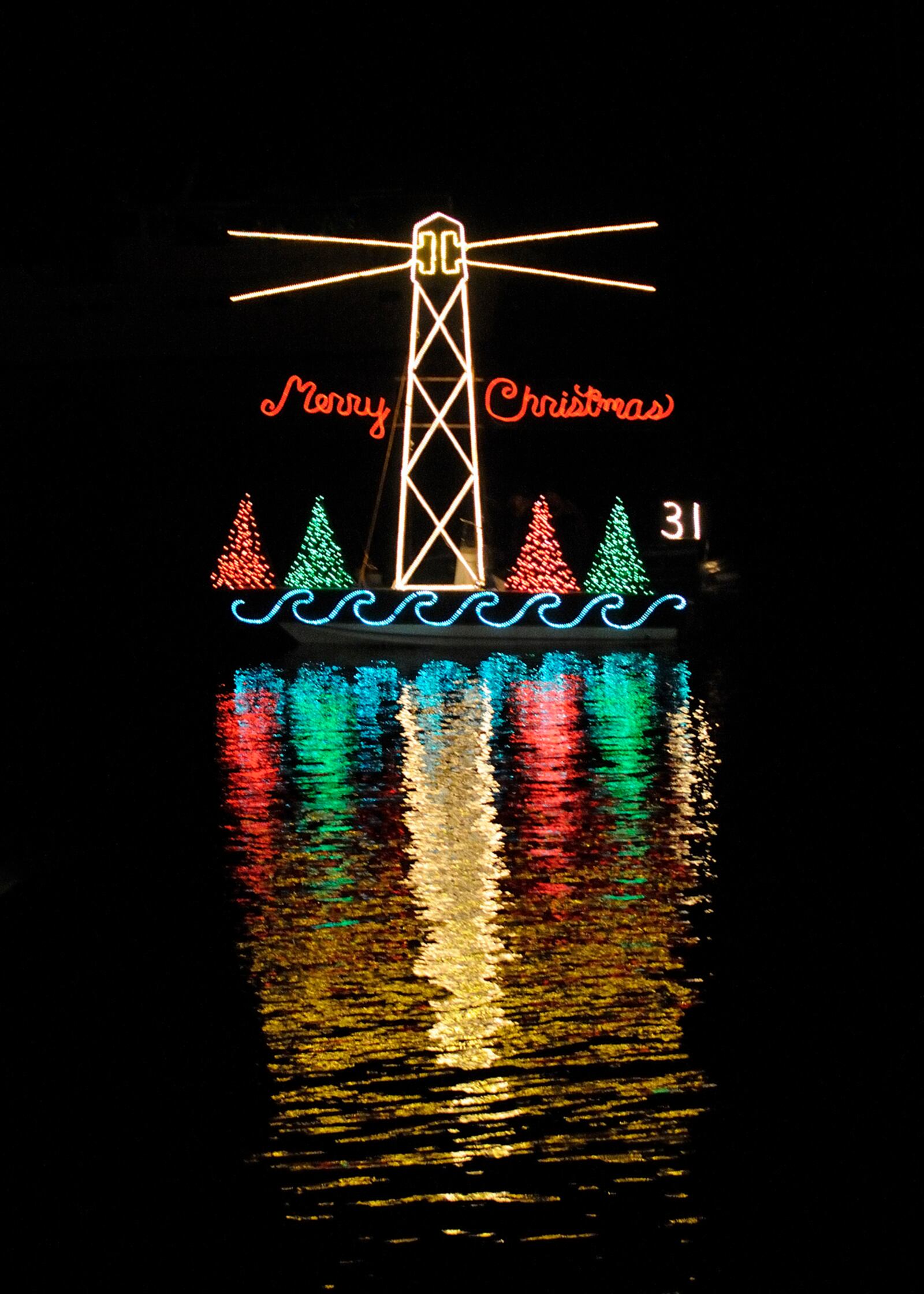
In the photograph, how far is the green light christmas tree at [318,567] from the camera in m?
22.6

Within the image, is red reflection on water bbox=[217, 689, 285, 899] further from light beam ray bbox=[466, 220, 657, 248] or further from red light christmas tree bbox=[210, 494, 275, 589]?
red light christmas tree bbox=[210, 494, 275, 589]

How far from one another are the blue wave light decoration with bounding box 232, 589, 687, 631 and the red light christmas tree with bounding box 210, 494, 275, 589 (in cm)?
319

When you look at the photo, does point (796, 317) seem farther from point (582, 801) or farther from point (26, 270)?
point (582, 801)

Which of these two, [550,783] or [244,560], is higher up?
[244,560]

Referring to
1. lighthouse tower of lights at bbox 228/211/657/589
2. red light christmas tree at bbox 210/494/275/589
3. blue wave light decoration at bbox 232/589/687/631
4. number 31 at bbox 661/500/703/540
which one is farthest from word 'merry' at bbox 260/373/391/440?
number 31 at bbox 661/500/703/540

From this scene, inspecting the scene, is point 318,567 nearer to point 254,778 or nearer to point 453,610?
point 453,610

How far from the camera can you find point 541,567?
22609 mm

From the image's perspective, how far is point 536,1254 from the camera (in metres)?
3.77

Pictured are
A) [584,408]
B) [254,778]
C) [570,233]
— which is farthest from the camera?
[584,408]

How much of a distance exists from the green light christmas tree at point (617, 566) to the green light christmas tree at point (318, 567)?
3.31m

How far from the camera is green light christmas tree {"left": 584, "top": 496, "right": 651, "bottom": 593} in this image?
22.5 m

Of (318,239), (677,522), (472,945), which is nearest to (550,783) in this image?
(472,945)

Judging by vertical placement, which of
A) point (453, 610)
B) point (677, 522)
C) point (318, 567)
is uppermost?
point (677, 522)

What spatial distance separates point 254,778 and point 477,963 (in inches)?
185
